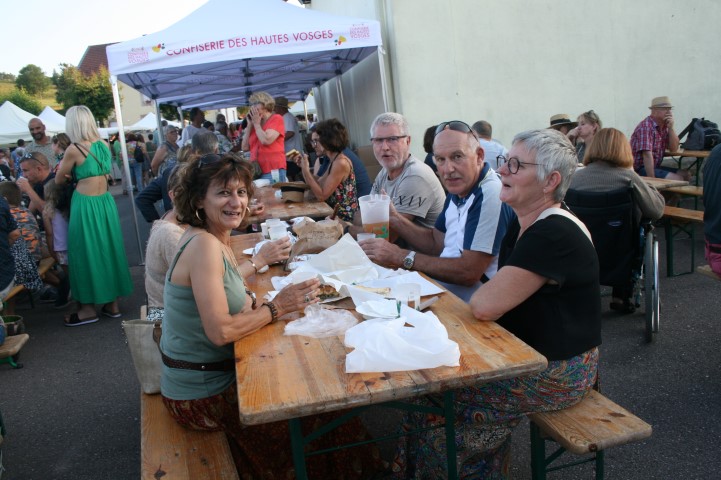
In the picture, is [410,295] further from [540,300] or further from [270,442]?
[270,442]

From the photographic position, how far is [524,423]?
3.09 m

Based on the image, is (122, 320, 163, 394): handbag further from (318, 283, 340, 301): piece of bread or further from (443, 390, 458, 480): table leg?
(443, 390, 458, 480): table leg

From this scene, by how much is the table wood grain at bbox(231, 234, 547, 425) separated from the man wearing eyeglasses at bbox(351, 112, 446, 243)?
1589 mm

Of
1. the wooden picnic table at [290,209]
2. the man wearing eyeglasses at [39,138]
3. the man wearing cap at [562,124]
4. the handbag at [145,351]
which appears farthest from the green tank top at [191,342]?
the man wearing eyeglasses at [39,138]

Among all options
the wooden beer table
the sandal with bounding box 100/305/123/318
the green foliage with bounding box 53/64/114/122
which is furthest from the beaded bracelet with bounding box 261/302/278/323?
the green foliage with bounding box 53/64/114/122

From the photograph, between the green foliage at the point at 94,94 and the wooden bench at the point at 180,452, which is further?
the green foliage at the point at 94,94

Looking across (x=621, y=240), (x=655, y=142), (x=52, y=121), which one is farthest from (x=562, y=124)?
(x=52, y=121)

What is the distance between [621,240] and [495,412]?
8.02 ft

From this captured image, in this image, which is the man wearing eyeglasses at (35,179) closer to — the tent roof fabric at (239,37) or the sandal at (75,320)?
the tent roof fabric at (239,37)

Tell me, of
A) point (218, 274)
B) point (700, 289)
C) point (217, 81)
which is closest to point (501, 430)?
point (218, 274)

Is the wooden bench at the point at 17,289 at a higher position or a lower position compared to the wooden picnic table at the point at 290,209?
lower

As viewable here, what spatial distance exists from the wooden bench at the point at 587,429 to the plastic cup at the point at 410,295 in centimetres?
59

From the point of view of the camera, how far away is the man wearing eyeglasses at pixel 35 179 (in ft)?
21.0

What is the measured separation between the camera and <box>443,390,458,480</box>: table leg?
1854 mm
